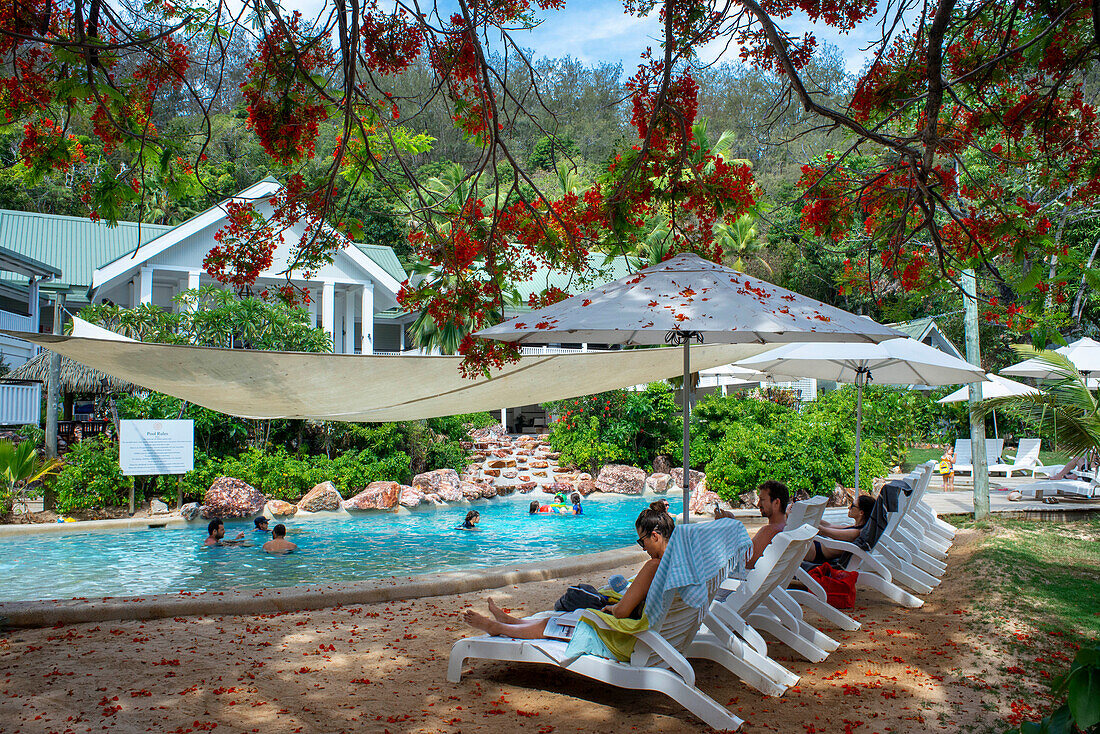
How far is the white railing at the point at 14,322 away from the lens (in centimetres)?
1441

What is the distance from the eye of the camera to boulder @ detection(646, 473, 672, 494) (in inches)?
517

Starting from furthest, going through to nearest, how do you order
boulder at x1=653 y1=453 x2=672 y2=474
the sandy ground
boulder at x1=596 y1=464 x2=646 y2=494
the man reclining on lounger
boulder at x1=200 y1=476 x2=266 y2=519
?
1. boulder at x1=653 y1=453 x2=672 y2=474
2. boulder at x1=596 y1=464 x2=646 y2=494
3. boulder at x1=200 y1=476 x2=266 y2=519
4. the man reclining on lounger
5. the sandy ground

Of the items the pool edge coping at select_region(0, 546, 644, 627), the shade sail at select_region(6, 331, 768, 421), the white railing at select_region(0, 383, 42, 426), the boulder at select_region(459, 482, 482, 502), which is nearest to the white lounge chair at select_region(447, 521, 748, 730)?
the pool edge coping at select_region(0, 546, 644, 627)

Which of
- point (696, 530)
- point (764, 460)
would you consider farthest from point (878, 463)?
point (696, 530)

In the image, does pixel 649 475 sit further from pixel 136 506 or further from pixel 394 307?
pixel 394 307

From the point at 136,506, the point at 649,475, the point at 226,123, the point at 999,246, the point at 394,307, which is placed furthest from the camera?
the point at 226,123

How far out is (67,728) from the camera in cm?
269

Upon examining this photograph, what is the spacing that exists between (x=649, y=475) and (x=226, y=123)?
20783 millimetres

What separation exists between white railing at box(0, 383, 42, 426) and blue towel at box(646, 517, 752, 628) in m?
13.8

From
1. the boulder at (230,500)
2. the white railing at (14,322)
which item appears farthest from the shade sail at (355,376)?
the white railing at (14,322)

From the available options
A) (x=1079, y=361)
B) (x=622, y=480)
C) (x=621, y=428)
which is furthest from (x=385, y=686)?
(x=621, y=428)

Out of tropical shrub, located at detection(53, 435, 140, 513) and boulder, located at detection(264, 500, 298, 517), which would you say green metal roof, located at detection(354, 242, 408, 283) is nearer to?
boulder, located at detection(264, 500, 298, 517)

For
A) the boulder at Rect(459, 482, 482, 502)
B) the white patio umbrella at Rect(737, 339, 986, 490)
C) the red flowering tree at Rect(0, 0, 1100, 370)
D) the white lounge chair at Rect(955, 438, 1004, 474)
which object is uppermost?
the red flowering tree at Rect(0, 0, 1100, 370)

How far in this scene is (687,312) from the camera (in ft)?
11.6
